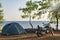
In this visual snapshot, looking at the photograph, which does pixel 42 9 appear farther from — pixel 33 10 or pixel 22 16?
pixel 22 16

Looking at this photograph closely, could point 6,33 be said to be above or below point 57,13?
below

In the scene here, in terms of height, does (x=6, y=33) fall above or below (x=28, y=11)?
below

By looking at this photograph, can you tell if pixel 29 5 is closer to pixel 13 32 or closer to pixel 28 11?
pixel 28 11

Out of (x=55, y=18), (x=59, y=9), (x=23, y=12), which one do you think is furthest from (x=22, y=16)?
(x=59, y=9)

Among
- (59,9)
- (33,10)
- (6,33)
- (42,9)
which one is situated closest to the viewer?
(6,33)

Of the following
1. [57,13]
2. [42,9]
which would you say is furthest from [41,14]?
[57,13]

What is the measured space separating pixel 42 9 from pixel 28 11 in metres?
2.90

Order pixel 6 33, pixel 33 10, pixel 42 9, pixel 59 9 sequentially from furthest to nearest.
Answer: pixel 33 10
pixel 42 9
pixel 59 9
pixel 6 33

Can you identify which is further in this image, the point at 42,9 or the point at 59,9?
the point at 42,9

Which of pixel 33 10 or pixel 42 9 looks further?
pixel 33 10

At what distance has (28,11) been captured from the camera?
27594mm

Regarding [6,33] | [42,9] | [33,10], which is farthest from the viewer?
[33,10]

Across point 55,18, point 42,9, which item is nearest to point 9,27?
point 42,9

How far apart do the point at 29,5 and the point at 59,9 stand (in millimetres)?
5838
